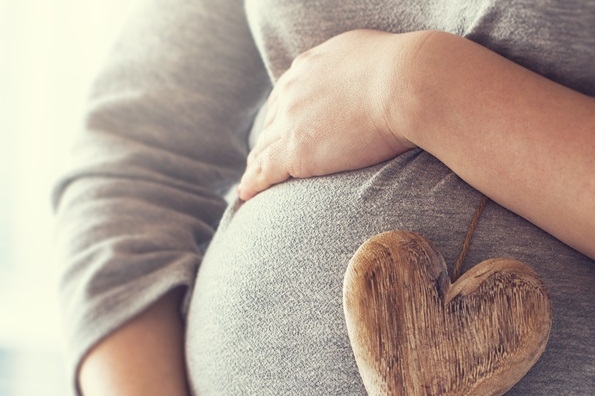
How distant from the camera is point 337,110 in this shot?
67 centimetres

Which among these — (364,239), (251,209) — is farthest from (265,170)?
(364,239)

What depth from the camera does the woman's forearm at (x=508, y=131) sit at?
1.80 feet

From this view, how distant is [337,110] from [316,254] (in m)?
0.15

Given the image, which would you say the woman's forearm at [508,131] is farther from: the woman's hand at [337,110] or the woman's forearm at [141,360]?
the woman's forearm at [141,360]

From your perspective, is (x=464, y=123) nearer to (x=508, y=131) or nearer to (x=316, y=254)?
(x=508, y=131)

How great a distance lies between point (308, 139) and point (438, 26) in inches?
6.8

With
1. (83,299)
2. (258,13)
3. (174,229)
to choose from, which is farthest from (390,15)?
(83,299)

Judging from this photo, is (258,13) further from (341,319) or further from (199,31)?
(341,319)

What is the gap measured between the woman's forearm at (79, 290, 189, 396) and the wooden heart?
0.41 meters

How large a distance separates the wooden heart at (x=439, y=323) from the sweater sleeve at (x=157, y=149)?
433 mm

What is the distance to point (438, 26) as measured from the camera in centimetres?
68

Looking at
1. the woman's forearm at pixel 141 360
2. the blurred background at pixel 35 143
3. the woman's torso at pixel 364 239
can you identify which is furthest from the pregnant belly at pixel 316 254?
the blurred background at pixel 35 143

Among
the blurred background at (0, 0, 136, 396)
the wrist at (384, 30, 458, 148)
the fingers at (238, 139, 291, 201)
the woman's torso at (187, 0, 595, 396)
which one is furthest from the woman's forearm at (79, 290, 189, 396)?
the blurred background at (0, 0, 136, 396)

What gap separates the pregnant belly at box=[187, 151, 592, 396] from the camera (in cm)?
61
